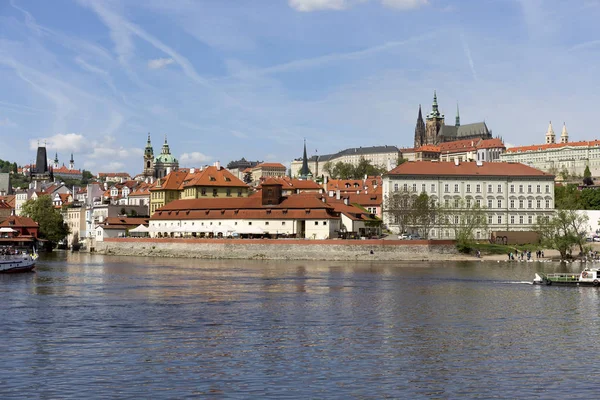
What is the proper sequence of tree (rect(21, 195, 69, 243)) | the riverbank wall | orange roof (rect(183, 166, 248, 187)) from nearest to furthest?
the riverbank wall < orange roof (rect(183, 166, 248, 187)) < tree (rect(21, 195, 69, 243))

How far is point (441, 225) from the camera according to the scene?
107 meters

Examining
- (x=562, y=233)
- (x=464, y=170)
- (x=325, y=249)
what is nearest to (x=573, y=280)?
(x=325, y=249)

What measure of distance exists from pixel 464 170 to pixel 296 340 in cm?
8294

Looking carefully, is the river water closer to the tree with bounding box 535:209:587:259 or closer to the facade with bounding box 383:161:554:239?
the tree with bounding box 535:209:587:259

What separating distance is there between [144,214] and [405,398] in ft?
398

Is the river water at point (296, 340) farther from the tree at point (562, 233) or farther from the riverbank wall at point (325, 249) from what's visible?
the tree at point (562, 233)

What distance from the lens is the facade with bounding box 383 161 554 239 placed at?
109750 millimetres

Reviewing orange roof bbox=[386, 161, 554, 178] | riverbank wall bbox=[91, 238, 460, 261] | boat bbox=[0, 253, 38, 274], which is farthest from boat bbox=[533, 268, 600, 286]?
orange roof bbox=[386, 161, 554, 178]

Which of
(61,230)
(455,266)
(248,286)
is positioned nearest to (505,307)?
(248,286)

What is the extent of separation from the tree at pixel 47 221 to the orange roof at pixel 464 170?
54.6 m

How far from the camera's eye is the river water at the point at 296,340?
24.8m

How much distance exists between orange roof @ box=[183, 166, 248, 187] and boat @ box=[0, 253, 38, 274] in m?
51.8

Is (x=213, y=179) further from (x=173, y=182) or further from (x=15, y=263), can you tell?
(x=15, y=263)

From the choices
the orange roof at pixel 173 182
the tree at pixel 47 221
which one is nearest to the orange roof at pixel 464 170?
the orange roof at pixel 173 182
